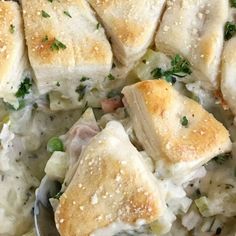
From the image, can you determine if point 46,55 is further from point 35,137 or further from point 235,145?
point 235,145

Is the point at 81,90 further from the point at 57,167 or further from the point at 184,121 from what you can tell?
the point at 184,121

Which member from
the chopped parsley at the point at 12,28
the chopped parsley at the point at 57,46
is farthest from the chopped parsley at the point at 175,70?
the chopped parsley at the point at 12,28

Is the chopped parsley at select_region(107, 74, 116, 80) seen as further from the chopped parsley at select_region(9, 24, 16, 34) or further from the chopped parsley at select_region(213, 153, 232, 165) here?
the chopped parsley at select_region(213, 153, 232, 165)

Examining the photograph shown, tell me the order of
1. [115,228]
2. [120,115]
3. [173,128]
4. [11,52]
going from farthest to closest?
1. [120,115]
2. [11,52]
3. [173,128]
4. [115,228]

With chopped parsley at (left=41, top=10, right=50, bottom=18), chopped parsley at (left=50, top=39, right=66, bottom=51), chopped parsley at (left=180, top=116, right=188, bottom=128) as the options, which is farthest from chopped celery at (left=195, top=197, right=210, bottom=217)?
chopped parsley at (left=41, top=10, right=50, bottom=18)

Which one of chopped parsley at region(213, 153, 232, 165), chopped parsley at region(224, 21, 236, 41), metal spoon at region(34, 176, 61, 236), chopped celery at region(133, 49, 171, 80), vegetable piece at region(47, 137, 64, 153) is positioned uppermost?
chopped parsley at region(224, 21, 236, 41)

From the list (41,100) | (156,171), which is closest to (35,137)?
(41,100)

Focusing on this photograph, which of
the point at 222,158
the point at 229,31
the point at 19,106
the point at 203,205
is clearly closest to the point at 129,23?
the point at 229,31

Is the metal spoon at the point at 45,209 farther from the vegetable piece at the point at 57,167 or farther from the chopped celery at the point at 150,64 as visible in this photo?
the chopped celery at the point at 150,64
